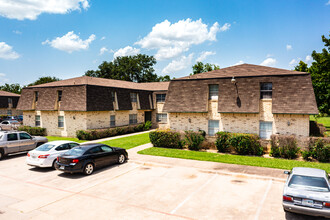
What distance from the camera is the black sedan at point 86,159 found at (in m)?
11.8

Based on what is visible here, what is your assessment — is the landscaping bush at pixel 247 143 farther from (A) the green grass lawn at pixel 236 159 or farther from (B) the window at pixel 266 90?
(B) the window at pixel 266 90

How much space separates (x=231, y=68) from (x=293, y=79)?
20.1 ft

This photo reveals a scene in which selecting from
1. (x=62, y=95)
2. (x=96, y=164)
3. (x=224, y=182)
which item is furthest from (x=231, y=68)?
(x=62, y=95)

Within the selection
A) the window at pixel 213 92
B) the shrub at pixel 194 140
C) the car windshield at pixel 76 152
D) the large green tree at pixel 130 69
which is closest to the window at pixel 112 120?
the shrub at pixel 194 140

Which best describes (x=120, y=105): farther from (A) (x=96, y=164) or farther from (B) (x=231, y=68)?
(A) (x=96, y=164)

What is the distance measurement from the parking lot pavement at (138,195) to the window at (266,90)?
8.84 meters

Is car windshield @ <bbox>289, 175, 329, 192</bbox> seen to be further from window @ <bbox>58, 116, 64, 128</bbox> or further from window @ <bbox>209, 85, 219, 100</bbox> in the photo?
window @ <bbox>58, 116, 64, 128</bbox>

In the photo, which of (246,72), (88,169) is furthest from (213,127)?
(88,169)

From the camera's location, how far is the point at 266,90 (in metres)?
18.2

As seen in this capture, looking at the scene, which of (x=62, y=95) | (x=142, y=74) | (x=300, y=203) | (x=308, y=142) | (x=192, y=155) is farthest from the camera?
(x=142, y=74)

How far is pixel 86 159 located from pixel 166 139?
8.24m

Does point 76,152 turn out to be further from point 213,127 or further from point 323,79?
point 323,79

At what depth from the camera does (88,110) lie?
77.7 ft

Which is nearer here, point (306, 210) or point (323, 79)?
point (306, 210)
